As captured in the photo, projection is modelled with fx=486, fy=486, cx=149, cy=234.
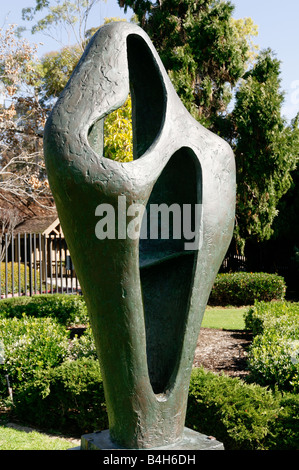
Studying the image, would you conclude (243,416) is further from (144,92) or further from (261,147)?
(261,147)

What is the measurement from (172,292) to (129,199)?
1.11m

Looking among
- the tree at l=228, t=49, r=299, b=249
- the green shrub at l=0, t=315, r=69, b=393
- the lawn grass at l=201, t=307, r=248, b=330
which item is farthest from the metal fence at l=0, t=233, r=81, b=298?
the tree at l=228, t=49, r=299, b=249

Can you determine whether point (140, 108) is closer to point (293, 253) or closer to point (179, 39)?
point (179, 39)

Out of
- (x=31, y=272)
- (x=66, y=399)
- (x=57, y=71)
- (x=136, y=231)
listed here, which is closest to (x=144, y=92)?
(x=136, y=231)

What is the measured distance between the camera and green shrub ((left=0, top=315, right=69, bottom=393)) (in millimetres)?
6520

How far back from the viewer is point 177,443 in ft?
10.9

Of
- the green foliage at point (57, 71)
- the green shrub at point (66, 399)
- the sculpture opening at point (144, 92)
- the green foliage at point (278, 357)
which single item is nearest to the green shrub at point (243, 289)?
the green foliage at point (278, 357)

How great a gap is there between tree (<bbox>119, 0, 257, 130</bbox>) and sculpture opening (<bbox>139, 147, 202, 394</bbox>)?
1168 cm

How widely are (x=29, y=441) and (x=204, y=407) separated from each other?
1995mm

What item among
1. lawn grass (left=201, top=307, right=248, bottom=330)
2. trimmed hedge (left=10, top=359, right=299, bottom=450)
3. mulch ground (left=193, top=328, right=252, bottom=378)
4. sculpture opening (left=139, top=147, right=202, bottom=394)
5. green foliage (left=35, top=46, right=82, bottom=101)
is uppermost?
green foliage (left=35, top=46, right=82, bottom=101)

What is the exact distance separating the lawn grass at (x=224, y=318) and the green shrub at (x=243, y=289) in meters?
0.45

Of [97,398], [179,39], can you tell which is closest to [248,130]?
[179,39]

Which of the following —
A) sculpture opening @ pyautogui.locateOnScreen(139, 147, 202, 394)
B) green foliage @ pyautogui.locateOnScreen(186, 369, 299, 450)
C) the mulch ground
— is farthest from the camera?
the mulch ground

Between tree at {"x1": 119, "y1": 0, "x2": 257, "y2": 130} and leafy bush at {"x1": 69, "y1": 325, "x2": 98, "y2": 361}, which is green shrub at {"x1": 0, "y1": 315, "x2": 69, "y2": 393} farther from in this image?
tree at {"x1": 119, "y1": 0, "x2": 257, "y2": 130}
